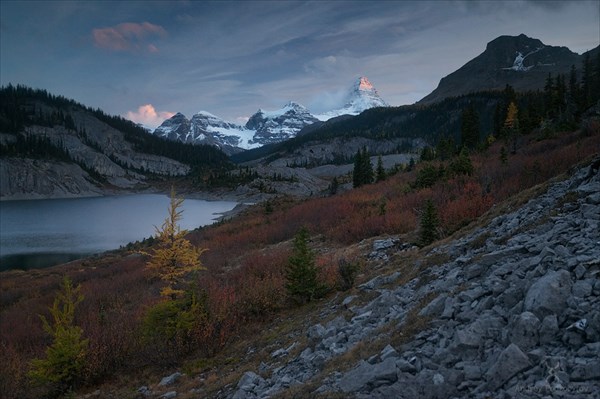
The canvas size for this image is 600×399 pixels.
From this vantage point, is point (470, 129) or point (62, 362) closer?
point (62, 362)

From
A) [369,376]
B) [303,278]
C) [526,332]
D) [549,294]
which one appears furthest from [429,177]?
[369,376]

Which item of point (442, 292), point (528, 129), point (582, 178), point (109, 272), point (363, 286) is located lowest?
point (109, 272)

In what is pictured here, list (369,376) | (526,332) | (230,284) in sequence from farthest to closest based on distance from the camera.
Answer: (230,284) < (369,376) < (526,332)

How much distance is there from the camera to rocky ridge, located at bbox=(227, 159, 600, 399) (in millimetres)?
4641

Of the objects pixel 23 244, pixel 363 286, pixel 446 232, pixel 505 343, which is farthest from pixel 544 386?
pixel 23 244

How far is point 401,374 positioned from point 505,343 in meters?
1.50

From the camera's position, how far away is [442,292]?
7.92 metres

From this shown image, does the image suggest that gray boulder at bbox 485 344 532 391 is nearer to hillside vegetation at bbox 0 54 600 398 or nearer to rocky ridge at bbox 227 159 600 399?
rocky ridge at bbox 227 159 600 399

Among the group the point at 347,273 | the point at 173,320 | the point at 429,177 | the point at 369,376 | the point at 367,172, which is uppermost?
the point at 367,172

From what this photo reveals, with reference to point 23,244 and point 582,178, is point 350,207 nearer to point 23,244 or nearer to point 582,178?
→ point 582,178

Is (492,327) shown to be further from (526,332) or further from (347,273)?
(347,273)

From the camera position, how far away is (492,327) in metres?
A: 5.60

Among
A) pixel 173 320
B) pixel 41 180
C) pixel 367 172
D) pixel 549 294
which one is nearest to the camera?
pixel 549 294

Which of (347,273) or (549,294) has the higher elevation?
(549,294)
